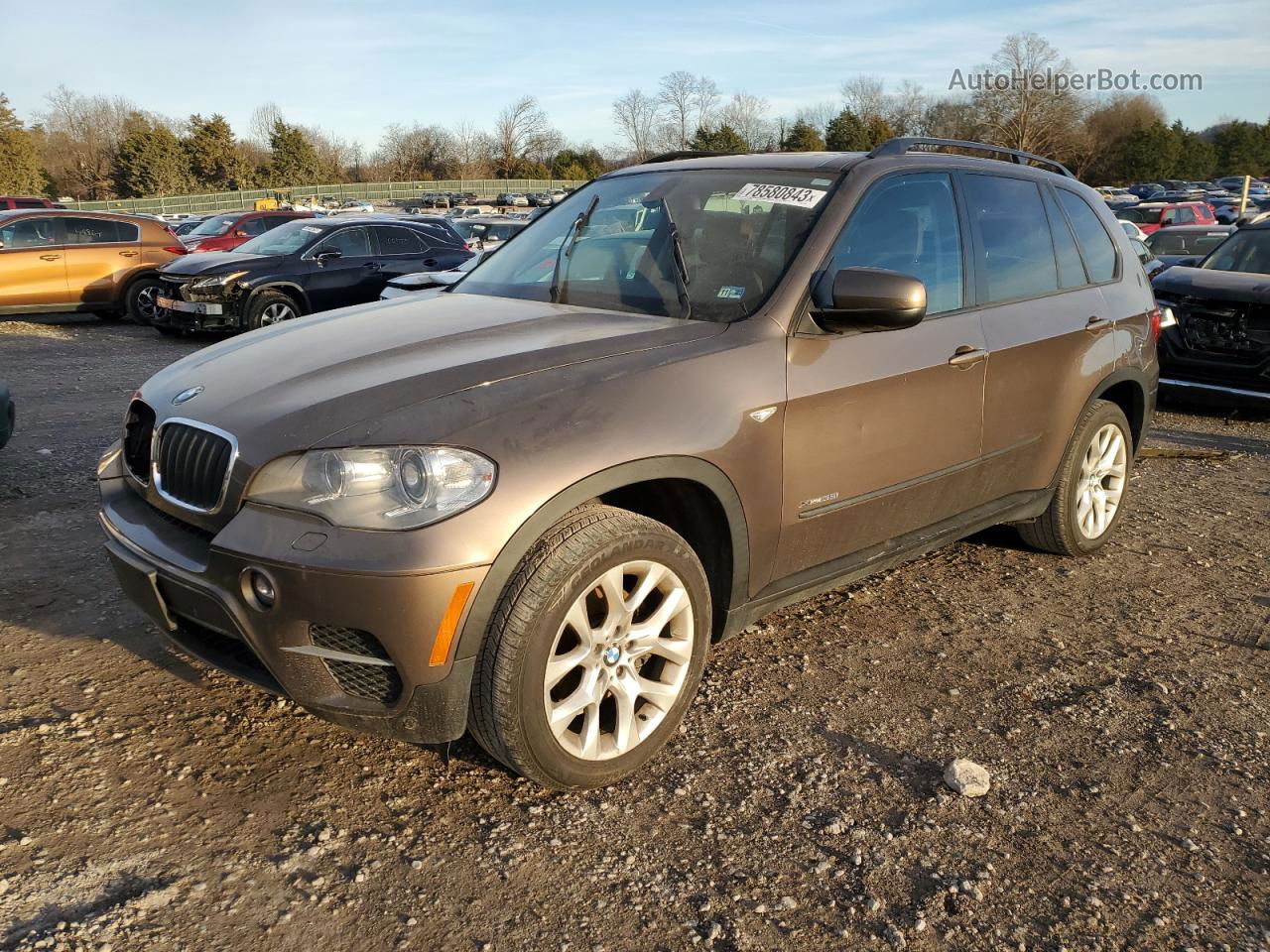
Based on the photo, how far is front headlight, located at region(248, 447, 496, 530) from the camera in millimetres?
2514

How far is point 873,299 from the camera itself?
318 cm

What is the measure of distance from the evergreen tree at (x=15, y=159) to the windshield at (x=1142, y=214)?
166ft

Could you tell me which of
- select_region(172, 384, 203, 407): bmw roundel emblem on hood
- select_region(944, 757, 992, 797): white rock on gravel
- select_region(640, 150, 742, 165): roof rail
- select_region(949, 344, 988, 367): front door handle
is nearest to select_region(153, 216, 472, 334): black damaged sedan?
select_region(640, 150, 742, 165): roof rail

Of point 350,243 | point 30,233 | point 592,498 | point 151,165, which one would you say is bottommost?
point 592,498

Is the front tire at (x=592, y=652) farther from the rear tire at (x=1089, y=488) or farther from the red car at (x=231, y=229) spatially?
the red car at (x=231, y=229)

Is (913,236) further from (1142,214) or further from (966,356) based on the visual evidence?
(1142,214)

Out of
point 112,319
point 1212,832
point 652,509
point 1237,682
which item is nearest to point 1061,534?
point 1237,682

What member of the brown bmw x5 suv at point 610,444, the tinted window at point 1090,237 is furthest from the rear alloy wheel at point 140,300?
the tinted window at point 1090,237

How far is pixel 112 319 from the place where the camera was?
14.9m

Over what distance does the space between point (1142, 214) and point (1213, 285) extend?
17.3 metres

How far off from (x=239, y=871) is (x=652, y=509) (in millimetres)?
1518

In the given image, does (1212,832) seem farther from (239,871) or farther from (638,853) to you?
(239,871)

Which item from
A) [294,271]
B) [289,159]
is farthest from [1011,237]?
[289,159]

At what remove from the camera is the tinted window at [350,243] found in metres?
12.6
